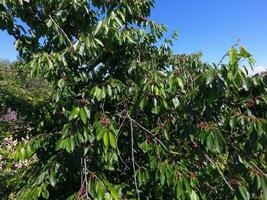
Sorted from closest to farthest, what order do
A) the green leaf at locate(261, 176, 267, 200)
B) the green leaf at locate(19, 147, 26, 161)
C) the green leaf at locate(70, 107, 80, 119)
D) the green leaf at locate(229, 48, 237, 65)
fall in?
the green leaf at locate(229, 48, 237, 65)
the green leaf at locate(261, 176, 267, 200)
the green leaf at locate(70, 107, 80, 119)
the green leaf at locate(19, 147, 26, 161)

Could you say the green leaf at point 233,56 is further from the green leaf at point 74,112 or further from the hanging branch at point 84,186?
the hanging branch at point 84,186

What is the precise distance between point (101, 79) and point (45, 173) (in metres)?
0.87

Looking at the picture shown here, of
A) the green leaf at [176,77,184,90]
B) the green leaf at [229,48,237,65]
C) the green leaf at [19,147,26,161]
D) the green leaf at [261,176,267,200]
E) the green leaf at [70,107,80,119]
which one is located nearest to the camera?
the green leaf at [229,48,237,65]

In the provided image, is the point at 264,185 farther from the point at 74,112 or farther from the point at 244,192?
the point at 74,112

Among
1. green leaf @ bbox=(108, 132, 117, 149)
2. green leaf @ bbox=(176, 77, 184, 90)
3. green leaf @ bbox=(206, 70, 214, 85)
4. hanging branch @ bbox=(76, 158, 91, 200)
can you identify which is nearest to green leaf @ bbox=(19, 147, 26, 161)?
hanging branch @ bbox=(76, 158, 91, 200)

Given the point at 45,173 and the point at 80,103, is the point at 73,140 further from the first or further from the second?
the point at 45,173

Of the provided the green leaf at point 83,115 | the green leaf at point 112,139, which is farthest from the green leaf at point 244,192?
the green leaf at point 83,115

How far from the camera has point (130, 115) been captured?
3.12 m

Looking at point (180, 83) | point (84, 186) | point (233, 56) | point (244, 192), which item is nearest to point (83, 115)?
point (84, 186)

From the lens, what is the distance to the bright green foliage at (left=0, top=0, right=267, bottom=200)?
103 inches

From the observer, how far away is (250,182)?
106 inches

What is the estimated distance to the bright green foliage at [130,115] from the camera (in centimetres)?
263

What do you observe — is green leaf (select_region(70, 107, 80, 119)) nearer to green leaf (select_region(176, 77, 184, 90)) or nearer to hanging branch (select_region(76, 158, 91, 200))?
hanging branch (select_region(76, 158, 91, 200))

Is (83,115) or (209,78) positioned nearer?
(209,78)
